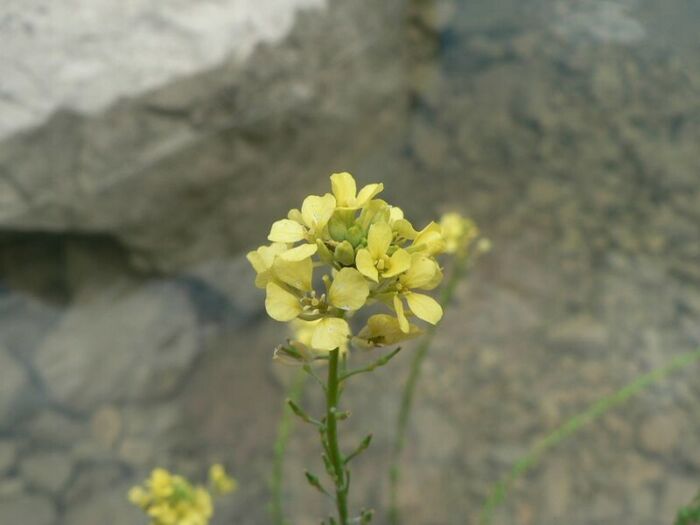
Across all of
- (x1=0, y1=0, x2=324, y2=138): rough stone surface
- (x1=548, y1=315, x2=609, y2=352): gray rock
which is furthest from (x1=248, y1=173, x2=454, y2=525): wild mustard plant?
(x1=548, y1=315, x2=609, y2=352): gray rock

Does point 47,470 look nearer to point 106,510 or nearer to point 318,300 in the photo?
point 106,510

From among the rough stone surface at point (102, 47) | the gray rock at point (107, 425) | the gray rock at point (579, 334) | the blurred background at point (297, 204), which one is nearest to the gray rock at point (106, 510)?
the blurred background at point (297, 204)

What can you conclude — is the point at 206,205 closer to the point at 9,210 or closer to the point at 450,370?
the point at 9,210

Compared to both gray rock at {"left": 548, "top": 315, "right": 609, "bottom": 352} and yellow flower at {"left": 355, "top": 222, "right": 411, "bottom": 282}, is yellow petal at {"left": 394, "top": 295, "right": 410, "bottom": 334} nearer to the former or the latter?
yellow flower at {"left": 355, "top": 222, "right": 411, "bottom": 282}

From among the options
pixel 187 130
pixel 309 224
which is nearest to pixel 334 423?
pixel 309 224

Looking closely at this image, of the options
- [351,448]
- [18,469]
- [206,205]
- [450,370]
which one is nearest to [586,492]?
[450,370]

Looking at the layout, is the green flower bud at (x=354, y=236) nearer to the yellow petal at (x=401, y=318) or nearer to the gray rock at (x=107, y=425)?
the yellow petal at (x=401, y=318)
